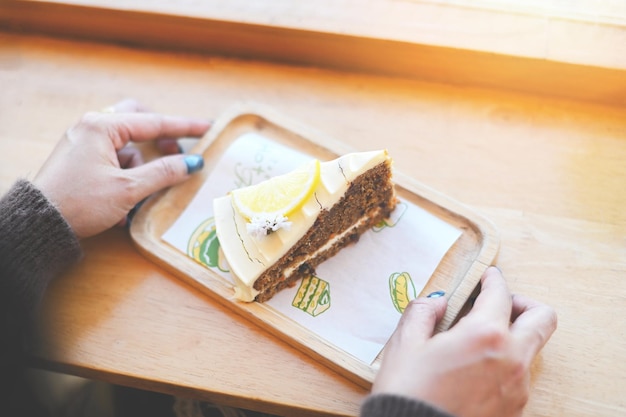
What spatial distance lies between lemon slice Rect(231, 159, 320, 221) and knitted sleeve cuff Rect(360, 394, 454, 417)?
1.44ft

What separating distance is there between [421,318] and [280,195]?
40 centimetres

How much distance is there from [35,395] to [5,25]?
128 centimetres

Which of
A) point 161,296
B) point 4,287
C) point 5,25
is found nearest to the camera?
point 4,287

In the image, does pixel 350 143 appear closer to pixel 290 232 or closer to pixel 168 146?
pixel 290 232

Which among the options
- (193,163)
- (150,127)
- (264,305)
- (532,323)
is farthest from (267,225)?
(532,323)

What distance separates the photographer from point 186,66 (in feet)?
5.41

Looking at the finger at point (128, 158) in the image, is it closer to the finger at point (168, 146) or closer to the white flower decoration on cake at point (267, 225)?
the finger at point (168, 146)

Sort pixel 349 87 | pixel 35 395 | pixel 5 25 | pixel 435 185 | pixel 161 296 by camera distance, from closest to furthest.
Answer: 1. pixel 35 395
2. pixel 161 296
3. pixel 435 185
4. pixel 349 87
5. pixel 5 25

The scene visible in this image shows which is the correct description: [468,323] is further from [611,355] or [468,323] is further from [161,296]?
[161,296]

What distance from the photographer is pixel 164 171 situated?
54.6 inches

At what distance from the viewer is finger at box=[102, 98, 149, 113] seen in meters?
1.49

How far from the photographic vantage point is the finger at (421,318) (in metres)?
1.07

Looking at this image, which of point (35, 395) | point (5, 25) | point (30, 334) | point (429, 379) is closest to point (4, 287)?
point (35, 395)

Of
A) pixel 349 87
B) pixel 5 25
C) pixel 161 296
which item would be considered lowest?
pixel 161 296
